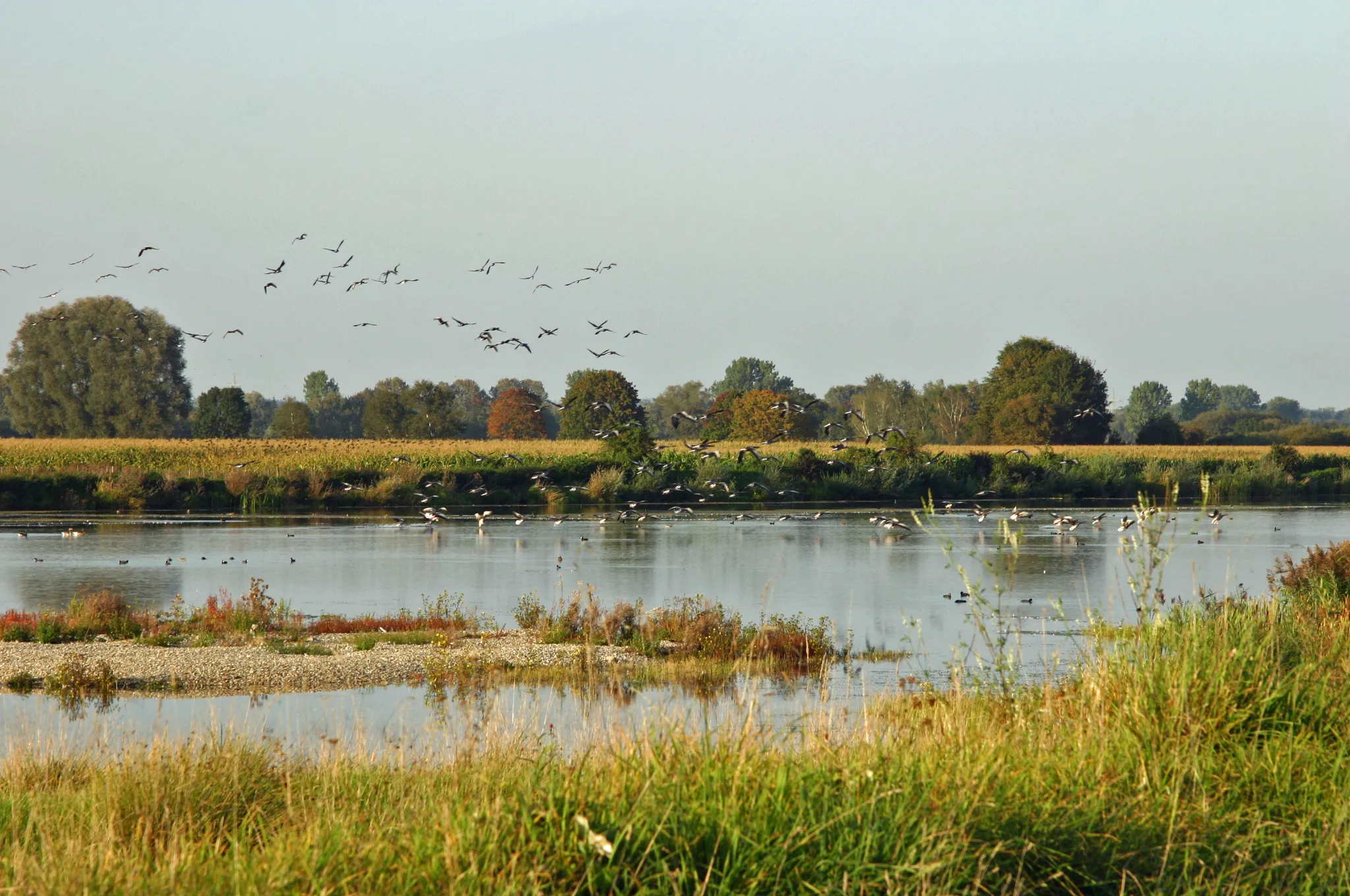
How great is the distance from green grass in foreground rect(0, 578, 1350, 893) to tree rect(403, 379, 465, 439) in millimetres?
85058

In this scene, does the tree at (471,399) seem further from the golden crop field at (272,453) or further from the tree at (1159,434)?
the golden crop field at (272,453)

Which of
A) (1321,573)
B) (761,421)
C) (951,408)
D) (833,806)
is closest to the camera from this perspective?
(833,806)

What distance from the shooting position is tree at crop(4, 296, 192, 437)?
307ft

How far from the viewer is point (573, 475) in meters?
55.7

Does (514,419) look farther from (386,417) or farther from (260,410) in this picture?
(260,410)

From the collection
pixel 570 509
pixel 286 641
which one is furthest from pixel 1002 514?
pixel 286 641

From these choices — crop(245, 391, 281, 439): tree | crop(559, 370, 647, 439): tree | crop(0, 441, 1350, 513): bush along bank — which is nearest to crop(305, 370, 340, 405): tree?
crop(245, 391, 281, 439): tree

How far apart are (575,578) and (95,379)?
78.5 meters

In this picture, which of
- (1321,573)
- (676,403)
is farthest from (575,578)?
(676,403)

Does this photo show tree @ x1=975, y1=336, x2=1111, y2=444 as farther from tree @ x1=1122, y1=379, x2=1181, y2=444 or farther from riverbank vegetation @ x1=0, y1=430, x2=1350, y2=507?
tree @ x1=1122, y1=379, x2=1181, y2=444

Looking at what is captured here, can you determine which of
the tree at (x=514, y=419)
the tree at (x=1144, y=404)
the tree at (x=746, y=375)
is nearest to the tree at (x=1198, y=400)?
the tree at (x=1144, y=404)

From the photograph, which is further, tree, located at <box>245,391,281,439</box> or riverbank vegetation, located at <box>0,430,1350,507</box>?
tree, located at <box>245,391,281,439</box>

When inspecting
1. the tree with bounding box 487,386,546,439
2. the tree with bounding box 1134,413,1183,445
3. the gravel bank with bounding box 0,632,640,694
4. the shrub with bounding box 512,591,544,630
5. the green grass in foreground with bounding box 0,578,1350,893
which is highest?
the tree with bounding box 487,386,546,439

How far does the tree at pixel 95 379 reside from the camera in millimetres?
93625
